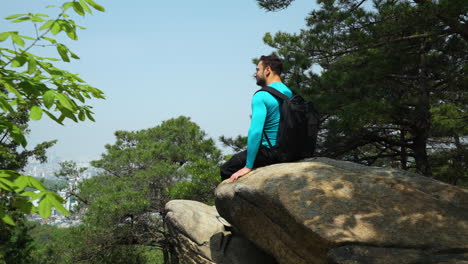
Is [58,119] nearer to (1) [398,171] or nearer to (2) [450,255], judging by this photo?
(2) [450,255]

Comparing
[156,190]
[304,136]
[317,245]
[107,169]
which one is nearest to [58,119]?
[317,245]

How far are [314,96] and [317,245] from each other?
7.62 metres

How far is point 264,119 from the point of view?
210 inches

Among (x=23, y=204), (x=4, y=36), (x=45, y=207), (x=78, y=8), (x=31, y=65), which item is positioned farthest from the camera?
(x=78, y=8)

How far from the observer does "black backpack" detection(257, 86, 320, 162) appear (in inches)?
211

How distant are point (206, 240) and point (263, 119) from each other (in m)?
3.07

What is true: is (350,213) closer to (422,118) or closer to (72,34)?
(72,34)

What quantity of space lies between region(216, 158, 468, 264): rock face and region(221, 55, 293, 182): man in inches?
8.6

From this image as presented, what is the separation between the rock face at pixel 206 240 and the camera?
6875 millimetres

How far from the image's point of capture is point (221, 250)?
6.98 metres

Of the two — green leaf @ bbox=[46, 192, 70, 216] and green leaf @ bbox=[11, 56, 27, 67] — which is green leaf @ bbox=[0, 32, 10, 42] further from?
green leaf @ bbox=[46, 192, 70, 216]

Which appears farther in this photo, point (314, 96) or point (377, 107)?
point (314, 96)

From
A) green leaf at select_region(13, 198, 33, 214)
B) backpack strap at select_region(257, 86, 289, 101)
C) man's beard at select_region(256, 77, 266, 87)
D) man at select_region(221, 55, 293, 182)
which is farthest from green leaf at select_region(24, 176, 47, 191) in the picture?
man's beard at select_region(256, 77, 266, 87)

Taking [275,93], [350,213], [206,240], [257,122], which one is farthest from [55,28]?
[206,240]
